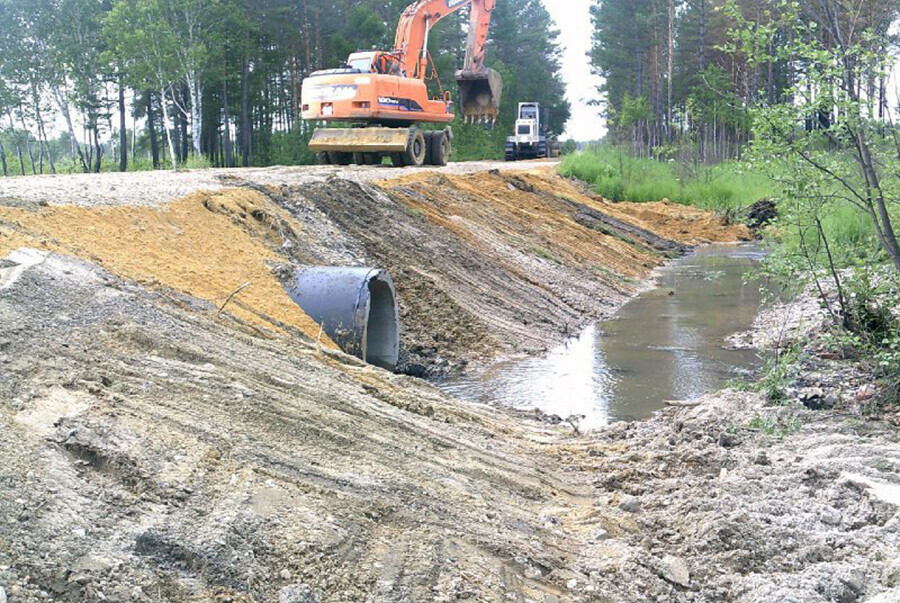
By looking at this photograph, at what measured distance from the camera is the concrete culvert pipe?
747 cm

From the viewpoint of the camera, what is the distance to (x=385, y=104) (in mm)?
20484

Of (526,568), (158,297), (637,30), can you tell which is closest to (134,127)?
(637,30)

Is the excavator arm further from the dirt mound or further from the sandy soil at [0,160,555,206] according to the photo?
the dirt mound

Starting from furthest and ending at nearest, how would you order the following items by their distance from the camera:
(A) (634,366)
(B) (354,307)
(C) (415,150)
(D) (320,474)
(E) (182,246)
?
1. (C) (415,150)
2. (A) (634,366)
3. (E) (182,246)
4. (B) (354,307)
5. (D) (320,474)

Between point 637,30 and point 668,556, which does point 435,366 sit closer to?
point 668,556

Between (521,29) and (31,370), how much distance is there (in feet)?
232

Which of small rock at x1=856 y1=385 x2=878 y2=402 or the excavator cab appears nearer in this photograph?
small rock at x1=856 y1=385 x2=878 y2=402

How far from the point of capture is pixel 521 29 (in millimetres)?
70750

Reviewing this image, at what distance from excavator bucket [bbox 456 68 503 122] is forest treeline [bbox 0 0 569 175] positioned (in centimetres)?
1248

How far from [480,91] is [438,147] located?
3.12 metres

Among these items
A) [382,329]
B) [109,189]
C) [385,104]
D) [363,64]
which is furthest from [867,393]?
[363,64]

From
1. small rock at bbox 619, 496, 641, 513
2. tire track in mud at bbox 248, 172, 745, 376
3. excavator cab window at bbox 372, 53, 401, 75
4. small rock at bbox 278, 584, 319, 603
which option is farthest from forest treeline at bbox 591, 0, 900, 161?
small rock at bbox 278, 584, 319, 603

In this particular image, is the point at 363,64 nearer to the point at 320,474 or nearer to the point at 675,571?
the point at 320,474

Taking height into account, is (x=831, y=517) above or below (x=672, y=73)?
below
